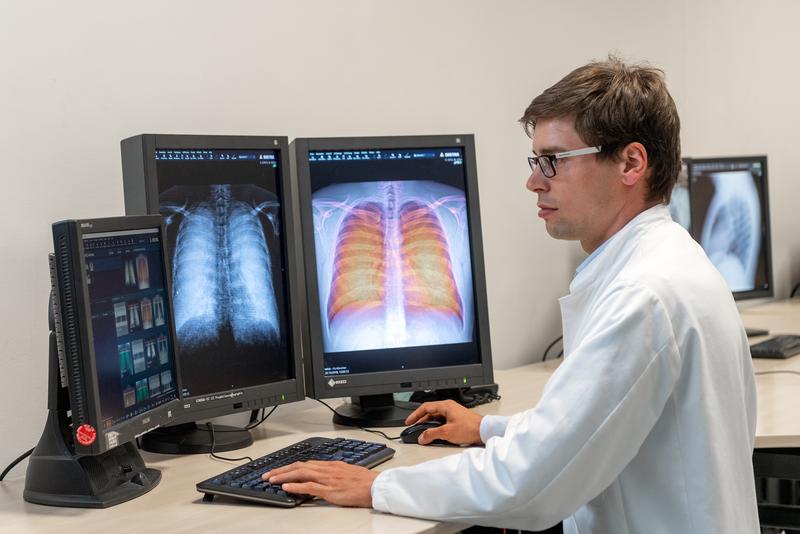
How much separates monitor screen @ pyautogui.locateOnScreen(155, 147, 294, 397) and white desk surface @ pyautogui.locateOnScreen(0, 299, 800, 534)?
0.16 m

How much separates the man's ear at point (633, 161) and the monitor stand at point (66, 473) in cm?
98

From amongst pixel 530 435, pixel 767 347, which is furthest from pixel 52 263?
pixel 767 347

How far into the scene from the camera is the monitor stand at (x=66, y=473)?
1570 millimetres

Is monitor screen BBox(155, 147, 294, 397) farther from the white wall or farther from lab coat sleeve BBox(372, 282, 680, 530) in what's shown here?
lab coat sleeve BBox(372, 282, 680, 530)

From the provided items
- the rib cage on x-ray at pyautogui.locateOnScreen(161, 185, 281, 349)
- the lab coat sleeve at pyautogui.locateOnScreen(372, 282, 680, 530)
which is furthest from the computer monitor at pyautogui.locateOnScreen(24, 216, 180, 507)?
the lab coat sleeve at pyautogui.locateOnScreen(372, 282, 680, 530)

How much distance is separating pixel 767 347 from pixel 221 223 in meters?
1.77

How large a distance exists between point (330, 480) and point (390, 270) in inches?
27.2

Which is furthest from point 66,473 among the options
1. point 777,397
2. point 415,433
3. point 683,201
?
point 683,201

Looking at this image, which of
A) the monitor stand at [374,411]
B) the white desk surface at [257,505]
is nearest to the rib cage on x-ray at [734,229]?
the white desk surface at [257,505]

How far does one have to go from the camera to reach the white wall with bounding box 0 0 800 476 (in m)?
1.86

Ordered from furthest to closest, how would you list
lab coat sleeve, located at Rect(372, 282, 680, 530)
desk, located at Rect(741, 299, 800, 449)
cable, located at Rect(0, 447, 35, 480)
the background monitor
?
1. the background monitor
2. desk, located at Rect(741, 299, 800, 449)
3. cable, located at Rect(0, 447, 35, 480)
4. lab coat sleeve, located at Rect(372, 282, 680, 530)

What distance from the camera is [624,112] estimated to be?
5.41 feet

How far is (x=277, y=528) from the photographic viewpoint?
4.73 ft

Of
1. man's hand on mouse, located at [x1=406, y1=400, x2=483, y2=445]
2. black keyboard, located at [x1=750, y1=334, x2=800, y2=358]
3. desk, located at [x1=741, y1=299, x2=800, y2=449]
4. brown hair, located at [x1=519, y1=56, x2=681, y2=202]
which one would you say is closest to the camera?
brown hair, located at [x1=519, y1=56, x2=681, y2=202]
